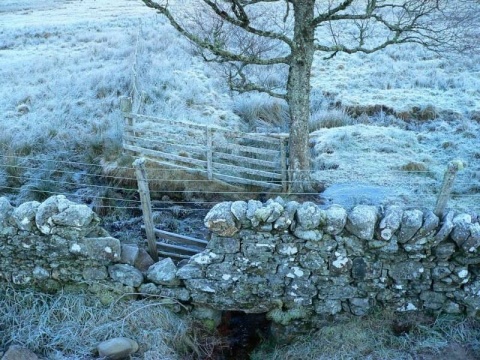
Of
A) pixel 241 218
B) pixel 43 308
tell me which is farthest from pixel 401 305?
pixel 43 308

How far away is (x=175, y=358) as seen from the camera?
5.85 metres

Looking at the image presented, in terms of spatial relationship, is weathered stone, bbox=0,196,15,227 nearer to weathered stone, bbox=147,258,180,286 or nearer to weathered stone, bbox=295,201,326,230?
weathered stone, bbox=147,258,180,286

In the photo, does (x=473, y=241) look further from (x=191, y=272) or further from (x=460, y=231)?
(x=191, y=272)

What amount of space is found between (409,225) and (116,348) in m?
3.58

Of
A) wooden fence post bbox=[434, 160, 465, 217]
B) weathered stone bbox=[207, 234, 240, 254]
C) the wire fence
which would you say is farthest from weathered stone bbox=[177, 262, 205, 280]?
wooden fence post bbox=[434, 160, 465, 217]

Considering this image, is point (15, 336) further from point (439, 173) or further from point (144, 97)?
point (144, 97)

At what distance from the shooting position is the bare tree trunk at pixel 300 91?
7797 mm

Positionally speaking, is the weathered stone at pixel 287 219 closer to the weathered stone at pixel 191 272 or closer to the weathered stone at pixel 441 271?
the weathered stone at pixel 191 272

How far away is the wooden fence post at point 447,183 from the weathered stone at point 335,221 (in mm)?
1139

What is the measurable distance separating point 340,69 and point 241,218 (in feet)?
42.3

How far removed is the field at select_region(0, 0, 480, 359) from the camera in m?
8.95

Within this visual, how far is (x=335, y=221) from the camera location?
567cm

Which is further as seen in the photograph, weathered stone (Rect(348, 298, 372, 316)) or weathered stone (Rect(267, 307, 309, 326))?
weathered stone (Rect(267, 307, 309, 326))

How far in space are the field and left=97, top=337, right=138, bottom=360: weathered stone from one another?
240 mm
